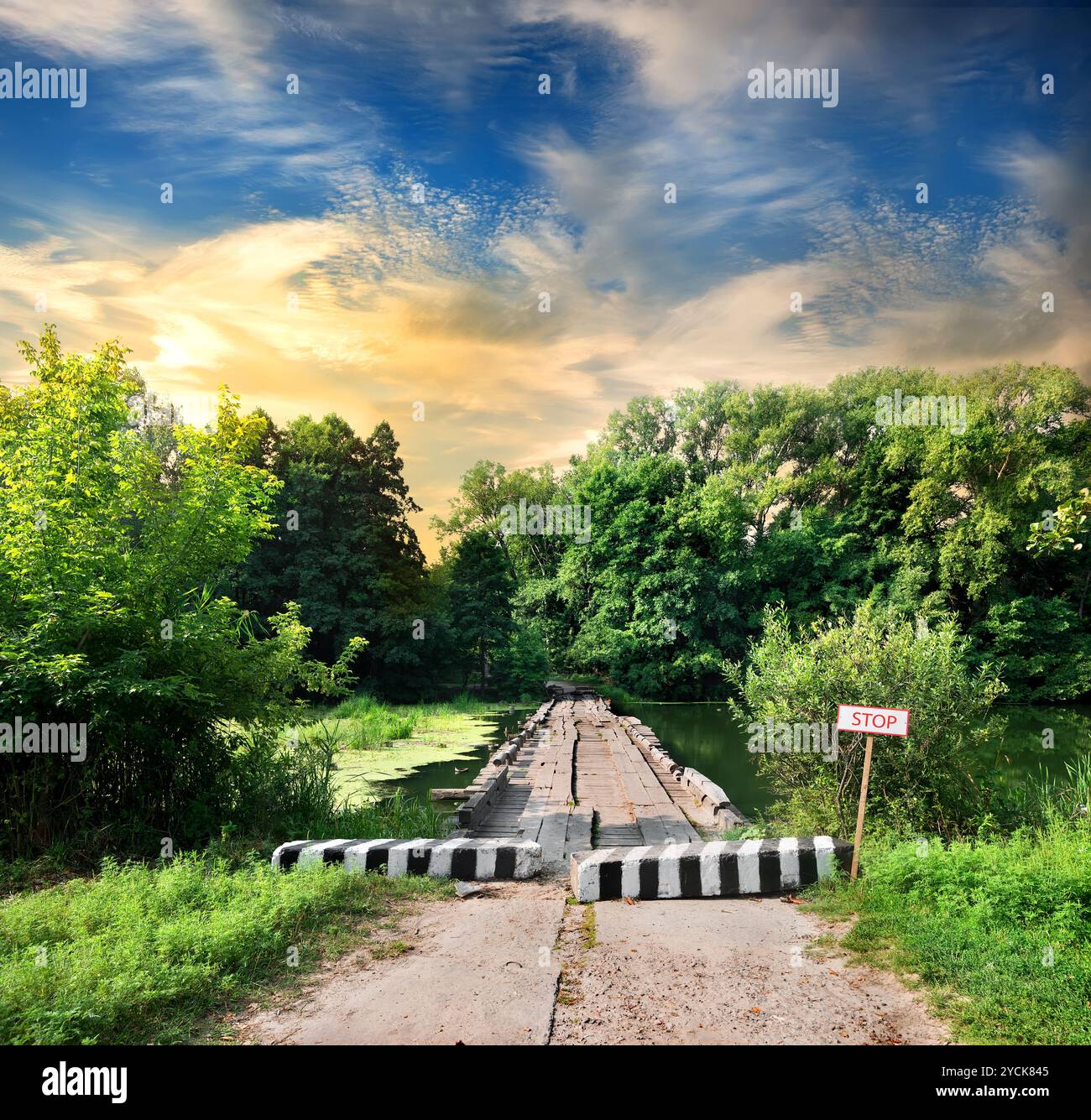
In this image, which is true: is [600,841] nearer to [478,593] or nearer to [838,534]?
[478,593]

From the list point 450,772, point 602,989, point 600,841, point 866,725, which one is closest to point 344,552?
point 450,772

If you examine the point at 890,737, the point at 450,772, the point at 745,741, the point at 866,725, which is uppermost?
the point at 866,725

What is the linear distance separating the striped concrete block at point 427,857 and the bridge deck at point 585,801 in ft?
2.84

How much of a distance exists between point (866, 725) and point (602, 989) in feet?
11.9

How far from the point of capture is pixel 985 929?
17.2 ft

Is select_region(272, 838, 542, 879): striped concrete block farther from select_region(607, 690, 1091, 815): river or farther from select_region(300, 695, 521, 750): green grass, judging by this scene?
select_region(300, 695, 521, 750): green grass

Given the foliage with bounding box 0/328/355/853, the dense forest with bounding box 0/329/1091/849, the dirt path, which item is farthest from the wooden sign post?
the dense forest with bounding box 0/329/1091/849

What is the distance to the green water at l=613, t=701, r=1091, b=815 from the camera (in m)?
14.4

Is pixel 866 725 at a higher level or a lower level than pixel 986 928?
higher

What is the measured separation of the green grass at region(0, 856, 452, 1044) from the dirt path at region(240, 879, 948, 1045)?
0.45 metres

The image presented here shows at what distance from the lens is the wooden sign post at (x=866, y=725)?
6598mm

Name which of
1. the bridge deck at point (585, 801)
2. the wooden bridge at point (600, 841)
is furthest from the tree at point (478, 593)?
the wooden bridge at point (600, 841)
